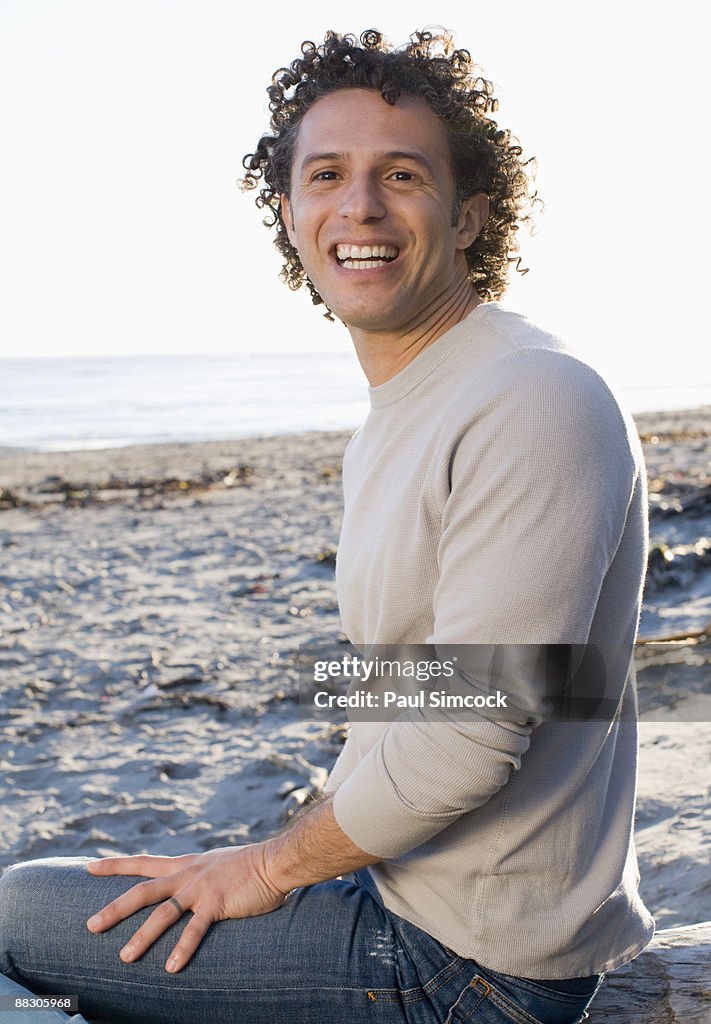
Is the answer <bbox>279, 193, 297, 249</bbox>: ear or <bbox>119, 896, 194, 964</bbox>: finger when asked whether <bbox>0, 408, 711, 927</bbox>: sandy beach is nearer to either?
<bbox>119, 896, 194, 964</bbox>: finger

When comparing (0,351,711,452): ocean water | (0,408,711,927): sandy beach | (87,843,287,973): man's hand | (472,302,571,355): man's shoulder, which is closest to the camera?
(472,302,571,355): man's shoulder

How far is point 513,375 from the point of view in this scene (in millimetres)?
1600

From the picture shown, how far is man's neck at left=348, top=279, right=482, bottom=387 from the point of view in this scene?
2.06m

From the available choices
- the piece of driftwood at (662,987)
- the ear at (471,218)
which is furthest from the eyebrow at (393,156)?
the piece of driftwood at (662,987)

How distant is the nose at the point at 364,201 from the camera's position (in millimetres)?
2021

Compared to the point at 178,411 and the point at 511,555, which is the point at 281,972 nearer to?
the point at 511,555

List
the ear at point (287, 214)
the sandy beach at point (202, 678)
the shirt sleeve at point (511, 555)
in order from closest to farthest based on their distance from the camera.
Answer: the shirt sleeve at point (511, 555)
the ear at point (287, 214)
the sandy beach at point (202, 678)

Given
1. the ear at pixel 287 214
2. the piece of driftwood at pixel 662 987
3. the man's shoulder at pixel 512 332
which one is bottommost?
the piece of driftwood at pixel 662 987

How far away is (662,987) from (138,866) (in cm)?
108

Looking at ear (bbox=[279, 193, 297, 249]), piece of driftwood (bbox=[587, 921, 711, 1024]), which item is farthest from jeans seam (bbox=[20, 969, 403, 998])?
ear (bbox=[279, 193, 297, 249])

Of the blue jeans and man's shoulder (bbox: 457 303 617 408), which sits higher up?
man's shoulder (bbox: 457 303 617 408)

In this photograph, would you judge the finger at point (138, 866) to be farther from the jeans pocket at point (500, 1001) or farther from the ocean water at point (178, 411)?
the ocean water at point (178, 411)

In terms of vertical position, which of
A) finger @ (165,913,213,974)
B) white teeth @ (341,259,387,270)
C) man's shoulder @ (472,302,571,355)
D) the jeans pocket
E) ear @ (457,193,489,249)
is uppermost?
ear @ (457,193,489,249)

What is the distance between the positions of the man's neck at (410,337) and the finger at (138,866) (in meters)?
1.06
